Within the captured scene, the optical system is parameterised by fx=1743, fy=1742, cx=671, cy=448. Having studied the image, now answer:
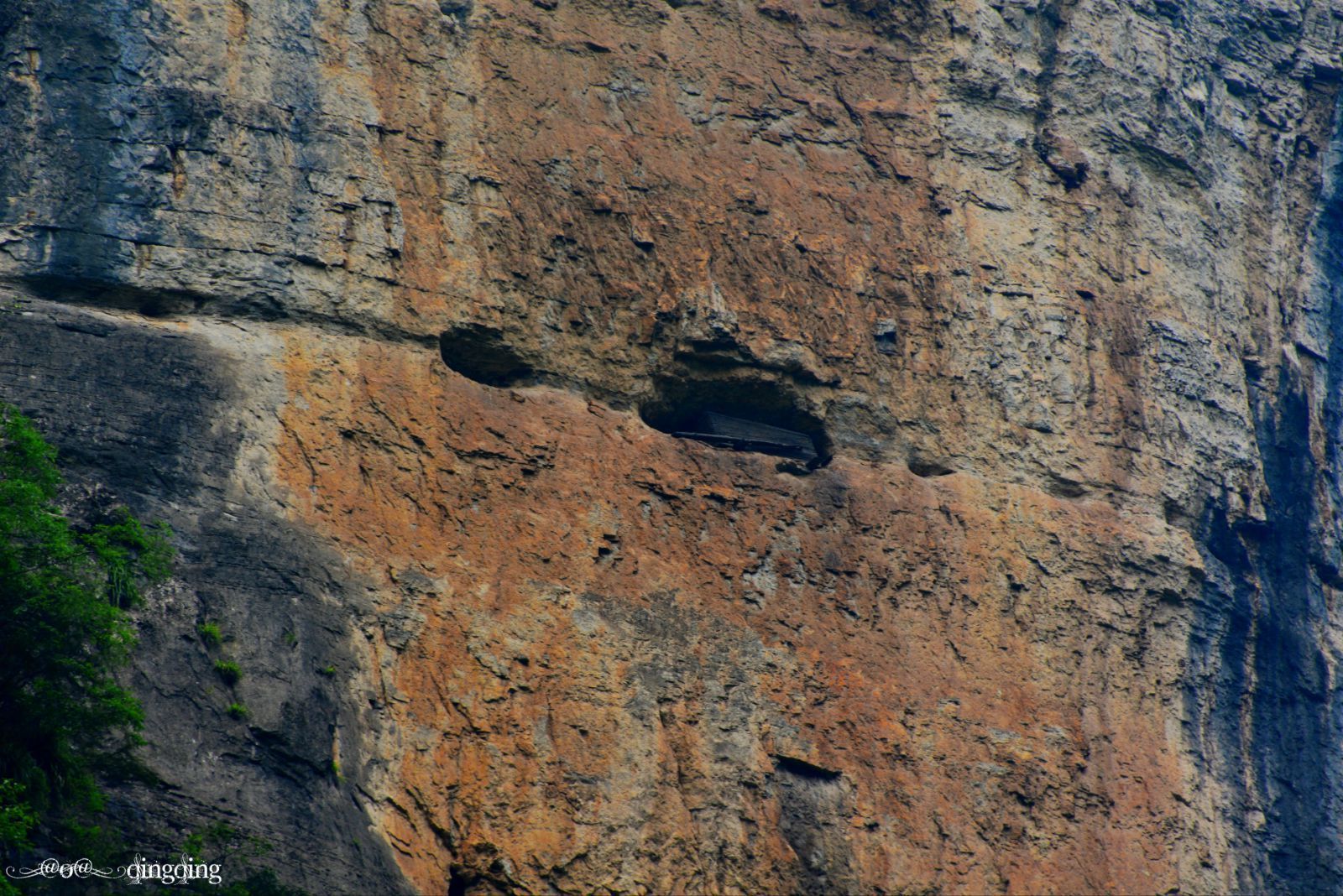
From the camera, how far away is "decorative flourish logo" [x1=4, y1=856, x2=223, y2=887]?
12.8m

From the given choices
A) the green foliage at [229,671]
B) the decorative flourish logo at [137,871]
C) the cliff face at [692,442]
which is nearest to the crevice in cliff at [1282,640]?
the cliff face at [692,442]

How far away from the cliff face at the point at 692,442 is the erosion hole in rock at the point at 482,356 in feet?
0.15

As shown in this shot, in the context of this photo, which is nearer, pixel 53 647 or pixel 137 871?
pixel 137 871

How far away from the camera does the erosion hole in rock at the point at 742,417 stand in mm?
19047

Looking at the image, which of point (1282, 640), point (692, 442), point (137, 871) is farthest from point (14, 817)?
point (1282, 640)

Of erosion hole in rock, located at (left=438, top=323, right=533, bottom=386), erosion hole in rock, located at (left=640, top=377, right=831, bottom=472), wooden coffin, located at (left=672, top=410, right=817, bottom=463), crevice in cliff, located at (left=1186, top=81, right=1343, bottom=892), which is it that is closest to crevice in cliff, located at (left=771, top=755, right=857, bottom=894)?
erosion hole in rock, located at (left=640, top=377, right=831, bottom=472)

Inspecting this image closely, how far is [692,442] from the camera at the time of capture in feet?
61.6

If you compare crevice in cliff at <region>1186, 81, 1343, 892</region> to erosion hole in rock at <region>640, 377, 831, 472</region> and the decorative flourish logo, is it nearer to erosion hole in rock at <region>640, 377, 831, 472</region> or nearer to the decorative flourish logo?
erosion hole in rock at <region>640, 377, 831, 472</region>

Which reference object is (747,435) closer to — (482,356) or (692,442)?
(692,442)

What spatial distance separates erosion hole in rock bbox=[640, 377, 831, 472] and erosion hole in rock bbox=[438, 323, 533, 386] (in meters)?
1.51

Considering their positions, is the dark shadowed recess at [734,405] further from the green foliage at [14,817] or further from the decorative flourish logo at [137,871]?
the green foliage at [14,817]

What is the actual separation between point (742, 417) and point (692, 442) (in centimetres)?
86

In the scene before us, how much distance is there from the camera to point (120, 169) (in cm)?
1722

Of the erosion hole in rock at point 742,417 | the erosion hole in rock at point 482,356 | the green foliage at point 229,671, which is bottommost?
the green foliage at point 229,671
